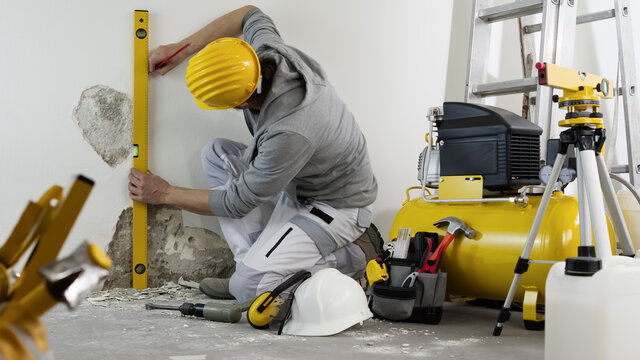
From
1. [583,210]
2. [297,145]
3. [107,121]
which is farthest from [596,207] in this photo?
[107,121]

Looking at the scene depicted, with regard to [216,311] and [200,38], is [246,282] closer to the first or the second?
[216,311]

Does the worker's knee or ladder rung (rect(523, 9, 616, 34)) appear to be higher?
ladder rung (rect(523, 9, 616, 34))

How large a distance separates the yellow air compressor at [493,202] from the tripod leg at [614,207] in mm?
225

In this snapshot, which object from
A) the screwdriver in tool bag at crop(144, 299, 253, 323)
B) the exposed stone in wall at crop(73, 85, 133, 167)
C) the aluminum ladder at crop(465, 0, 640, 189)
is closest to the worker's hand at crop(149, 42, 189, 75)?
the exposed stone in wall at crop(73, 85, 133, 167)

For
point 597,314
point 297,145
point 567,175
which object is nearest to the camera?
point 597,314

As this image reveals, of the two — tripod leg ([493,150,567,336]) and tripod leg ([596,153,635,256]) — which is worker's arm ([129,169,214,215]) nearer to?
tripod leg ([493,150,567,336])

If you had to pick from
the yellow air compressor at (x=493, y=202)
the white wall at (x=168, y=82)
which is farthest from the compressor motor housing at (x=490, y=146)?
the white wall at (x=168, y=82)

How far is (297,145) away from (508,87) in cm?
125

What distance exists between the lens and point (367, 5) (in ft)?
10.2

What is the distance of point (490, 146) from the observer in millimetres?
2273

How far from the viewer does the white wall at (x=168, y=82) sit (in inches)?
97.0

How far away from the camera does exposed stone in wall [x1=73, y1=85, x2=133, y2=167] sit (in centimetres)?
257

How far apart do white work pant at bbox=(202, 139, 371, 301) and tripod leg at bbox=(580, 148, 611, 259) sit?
120cm

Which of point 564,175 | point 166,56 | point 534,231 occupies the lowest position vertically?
point 534,231
